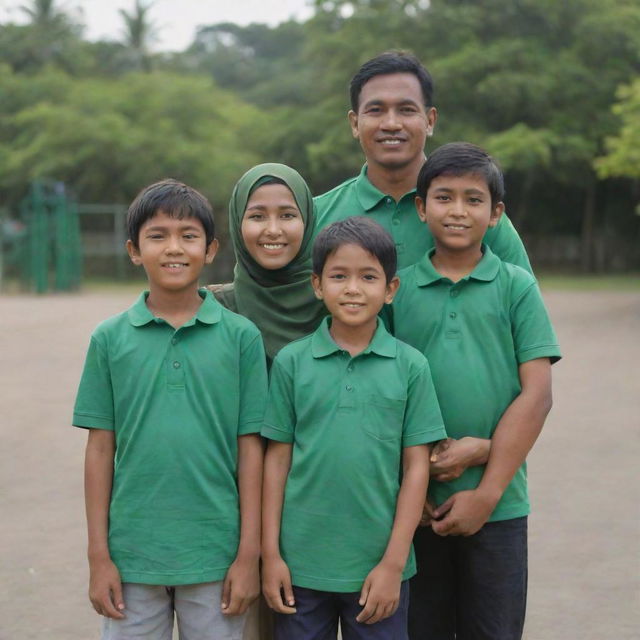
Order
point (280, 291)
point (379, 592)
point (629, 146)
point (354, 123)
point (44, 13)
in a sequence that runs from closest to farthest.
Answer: point (379, 592) < point (280, 291) < point (354, 123) < point (629, 146) < point (44, 13)

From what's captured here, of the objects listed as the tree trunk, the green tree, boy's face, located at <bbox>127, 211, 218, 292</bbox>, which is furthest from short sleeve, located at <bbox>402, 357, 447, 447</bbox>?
the tree trunk

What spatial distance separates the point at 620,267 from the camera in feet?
94.5

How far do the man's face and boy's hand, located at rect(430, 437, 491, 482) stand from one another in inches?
31.7

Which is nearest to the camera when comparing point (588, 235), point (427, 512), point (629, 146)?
point (427, 512)

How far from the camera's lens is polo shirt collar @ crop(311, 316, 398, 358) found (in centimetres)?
221

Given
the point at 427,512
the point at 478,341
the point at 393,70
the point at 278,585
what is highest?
the point at 393,70

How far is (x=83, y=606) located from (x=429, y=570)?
169 cm

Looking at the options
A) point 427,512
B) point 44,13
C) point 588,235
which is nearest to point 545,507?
point 427,512

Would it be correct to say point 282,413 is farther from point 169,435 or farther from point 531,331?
point 531,331

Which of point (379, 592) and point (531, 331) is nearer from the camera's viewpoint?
point (379, 592)

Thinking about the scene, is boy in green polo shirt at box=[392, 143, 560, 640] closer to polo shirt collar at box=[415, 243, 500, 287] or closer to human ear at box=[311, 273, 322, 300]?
polo shirt collar at box=[415, 243, 500, 287]

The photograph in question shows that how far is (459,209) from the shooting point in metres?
2.33

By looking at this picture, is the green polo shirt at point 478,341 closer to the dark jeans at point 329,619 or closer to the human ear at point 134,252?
the dark jeans at point 329,619

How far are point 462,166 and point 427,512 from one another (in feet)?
2.81
